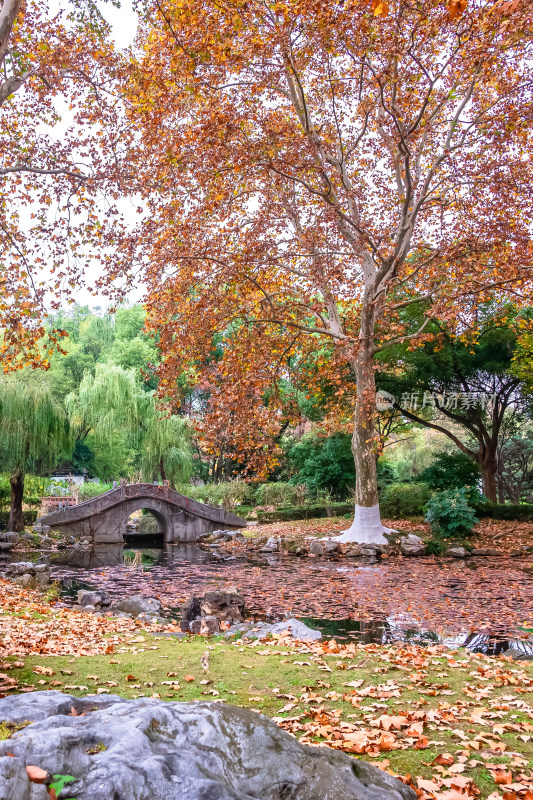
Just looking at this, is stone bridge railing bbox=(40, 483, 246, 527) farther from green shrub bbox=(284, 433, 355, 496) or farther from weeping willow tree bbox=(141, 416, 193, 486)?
green shrub bbox=(284, 433, 355, 496)

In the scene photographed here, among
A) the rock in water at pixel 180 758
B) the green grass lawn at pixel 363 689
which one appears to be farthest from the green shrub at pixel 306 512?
the rock in water at pixel 180 758

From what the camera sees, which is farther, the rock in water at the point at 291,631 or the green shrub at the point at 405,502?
the green shrub at the point at 405,502

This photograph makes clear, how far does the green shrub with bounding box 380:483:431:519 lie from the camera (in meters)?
23.2

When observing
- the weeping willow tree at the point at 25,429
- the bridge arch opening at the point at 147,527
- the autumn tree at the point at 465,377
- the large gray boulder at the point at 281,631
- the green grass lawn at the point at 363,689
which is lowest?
the bridge arch opening at the point at 147,527

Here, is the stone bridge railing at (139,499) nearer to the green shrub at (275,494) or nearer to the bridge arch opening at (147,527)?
the bridge arch opening at (147,527)

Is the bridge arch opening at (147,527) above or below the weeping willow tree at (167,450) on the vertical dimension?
below

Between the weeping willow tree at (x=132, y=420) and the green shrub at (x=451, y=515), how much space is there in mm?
13383

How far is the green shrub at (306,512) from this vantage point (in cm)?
2669

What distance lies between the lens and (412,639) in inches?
305

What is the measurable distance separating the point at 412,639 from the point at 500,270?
10.5 m

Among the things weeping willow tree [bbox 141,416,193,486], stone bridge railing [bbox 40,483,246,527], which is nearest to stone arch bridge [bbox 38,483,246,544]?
stone bridge railing [bbox 40,483,246,527]

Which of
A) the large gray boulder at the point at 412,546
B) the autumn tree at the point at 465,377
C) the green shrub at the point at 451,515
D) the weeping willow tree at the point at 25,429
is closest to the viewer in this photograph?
the large gray boulder at the point at 412,546

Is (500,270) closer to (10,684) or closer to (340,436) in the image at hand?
(340,436)

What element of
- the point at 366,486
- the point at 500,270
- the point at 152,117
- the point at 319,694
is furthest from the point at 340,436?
the point at 319,694
